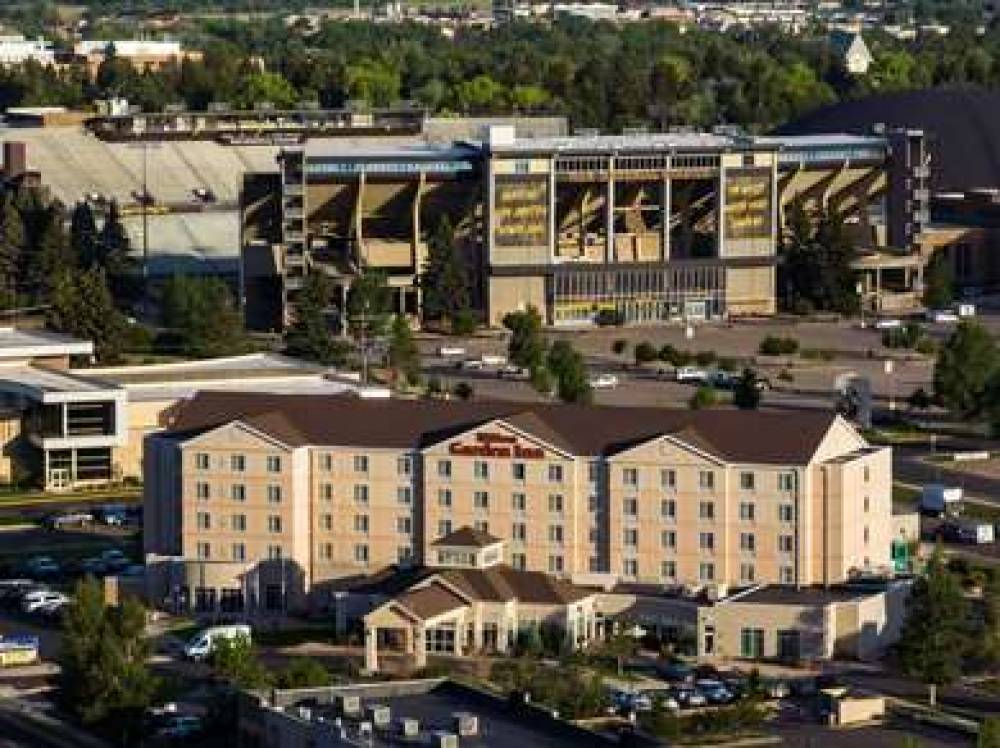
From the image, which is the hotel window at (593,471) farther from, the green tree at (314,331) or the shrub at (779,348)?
the shrub at (779,348)

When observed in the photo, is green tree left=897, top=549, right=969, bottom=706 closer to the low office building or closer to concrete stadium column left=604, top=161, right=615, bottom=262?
the low office building

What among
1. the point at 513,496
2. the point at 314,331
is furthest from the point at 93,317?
the point at 513,496

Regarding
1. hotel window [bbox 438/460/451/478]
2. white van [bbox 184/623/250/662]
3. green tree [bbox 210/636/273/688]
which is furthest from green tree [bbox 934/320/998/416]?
green tree [bbox 210/636/273/688]

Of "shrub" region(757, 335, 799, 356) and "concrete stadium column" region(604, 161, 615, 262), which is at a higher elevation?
"concrete stadium column" region(604, 161, 615, 262)

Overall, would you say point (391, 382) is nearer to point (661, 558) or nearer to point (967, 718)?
point (661, 558)

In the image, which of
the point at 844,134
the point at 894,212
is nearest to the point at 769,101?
the point at 844,134

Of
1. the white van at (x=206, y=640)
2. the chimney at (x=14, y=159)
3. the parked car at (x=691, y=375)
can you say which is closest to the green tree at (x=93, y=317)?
the parked car at (x=691, y=375)
